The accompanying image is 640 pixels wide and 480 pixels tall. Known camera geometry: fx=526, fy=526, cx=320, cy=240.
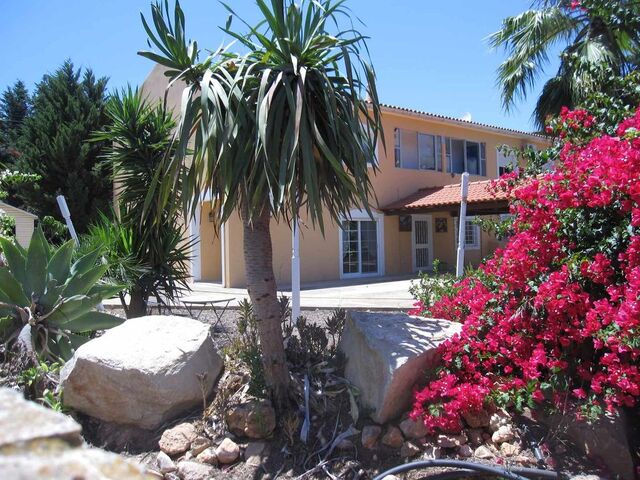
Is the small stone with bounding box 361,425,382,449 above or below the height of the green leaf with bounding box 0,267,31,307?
below

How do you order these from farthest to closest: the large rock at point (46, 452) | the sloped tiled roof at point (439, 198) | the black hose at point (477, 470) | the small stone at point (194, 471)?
1. the sloped tiled roof at point (439, 198)
2. the small stone at point (194, 471)
3. the black hose at point (477, 470)
4. the large rock at point (46, 452)

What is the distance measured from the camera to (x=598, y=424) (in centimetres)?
343

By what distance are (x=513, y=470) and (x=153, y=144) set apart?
598 cm

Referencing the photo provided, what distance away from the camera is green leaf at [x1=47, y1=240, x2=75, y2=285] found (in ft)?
17.7

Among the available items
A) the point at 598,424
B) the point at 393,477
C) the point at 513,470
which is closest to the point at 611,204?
the point at 598,424

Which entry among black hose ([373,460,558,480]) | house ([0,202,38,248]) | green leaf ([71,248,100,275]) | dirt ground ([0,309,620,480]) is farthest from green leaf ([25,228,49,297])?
house ([0,202,38,248])

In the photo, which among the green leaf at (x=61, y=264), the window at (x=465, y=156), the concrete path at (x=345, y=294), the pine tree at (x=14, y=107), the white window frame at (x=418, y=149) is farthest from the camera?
the pine tree at (x=14, y=107)

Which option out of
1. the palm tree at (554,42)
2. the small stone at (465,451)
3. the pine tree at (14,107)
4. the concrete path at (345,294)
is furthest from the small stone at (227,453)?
the pine tree at (14,107)

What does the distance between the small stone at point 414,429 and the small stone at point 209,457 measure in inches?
54.1

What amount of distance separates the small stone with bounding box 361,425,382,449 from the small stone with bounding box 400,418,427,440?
20cm

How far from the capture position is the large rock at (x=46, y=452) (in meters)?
0.77

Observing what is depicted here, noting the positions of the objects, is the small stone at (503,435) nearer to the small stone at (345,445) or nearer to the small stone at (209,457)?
the small stone at (345,445)

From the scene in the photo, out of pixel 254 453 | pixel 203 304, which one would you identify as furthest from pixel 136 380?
pixel 203 304

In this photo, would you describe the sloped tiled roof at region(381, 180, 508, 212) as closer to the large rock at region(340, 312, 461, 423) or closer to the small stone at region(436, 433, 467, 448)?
the large rock at region(340, 312, 461, 423)
